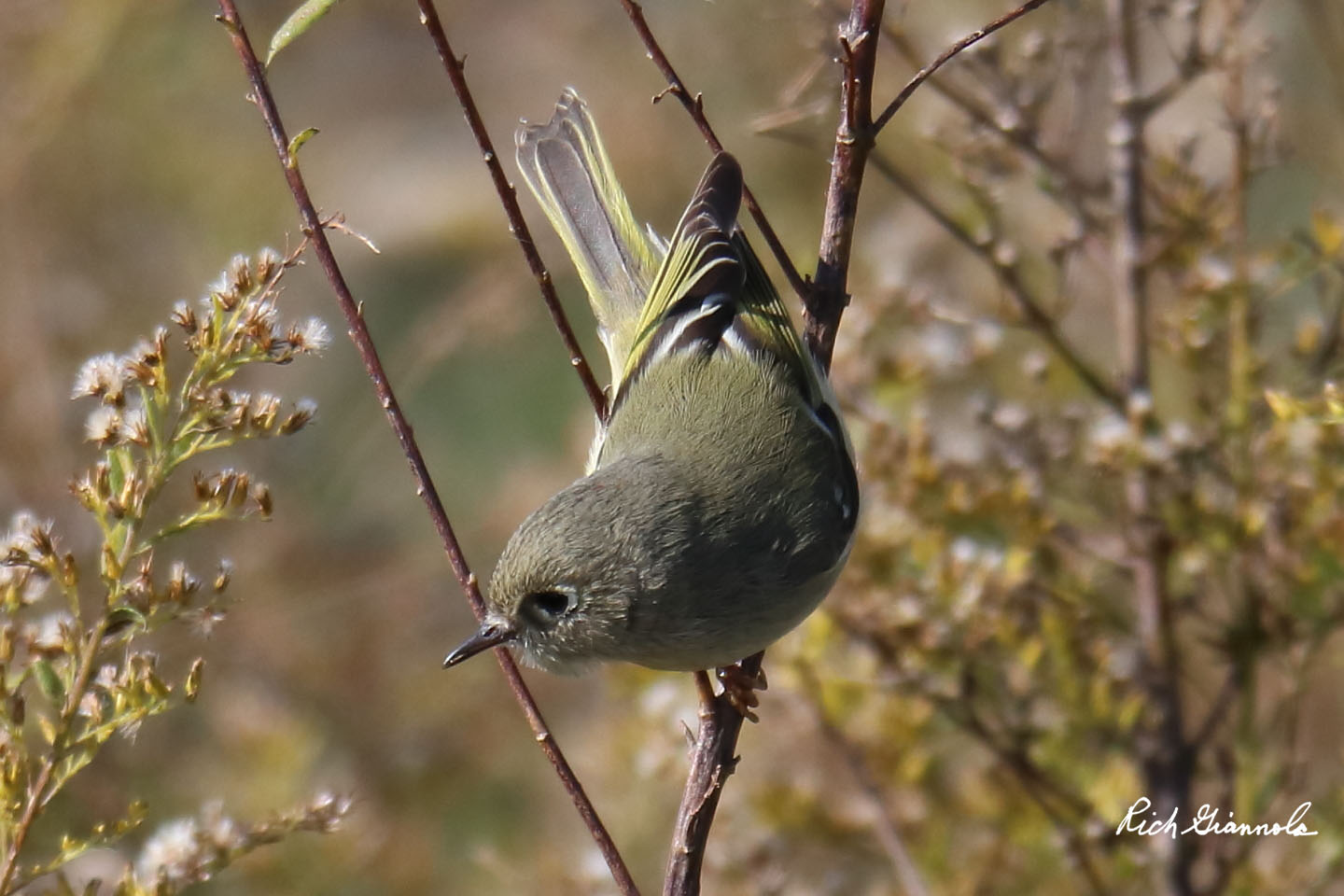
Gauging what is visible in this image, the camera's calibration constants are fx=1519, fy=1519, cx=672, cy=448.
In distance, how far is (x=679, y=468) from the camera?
2.23m

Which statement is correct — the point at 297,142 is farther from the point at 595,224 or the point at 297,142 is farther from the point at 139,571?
the point at 595,224

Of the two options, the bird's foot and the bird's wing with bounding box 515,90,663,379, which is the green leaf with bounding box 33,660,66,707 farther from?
the bird's wing with bounding box 515,90,663,379

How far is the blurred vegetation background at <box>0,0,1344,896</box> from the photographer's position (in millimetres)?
2486

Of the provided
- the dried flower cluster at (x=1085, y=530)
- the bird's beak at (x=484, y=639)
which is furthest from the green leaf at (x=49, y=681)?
the dried flower cluster at (x=1085, y=530)

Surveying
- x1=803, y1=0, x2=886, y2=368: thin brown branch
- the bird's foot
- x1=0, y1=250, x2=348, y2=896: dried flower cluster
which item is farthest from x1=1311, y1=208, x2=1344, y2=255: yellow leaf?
x1=0, y1=250, x2=348, y2=896: dried flower cluster

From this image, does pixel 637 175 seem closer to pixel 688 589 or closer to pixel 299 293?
pixel 299 293

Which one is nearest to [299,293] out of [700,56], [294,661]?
[700,56]

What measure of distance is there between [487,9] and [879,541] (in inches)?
206

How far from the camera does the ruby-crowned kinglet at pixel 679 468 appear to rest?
6.63 feet

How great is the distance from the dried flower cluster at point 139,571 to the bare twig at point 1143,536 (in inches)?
61.7

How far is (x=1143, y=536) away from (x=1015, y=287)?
49 cm

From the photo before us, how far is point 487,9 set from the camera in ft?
23.5

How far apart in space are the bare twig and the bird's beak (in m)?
1.15

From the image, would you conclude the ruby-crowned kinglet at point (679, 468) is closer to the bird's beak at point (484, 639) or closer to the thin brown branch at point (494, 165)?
the bird's beak at point (484, 639)
